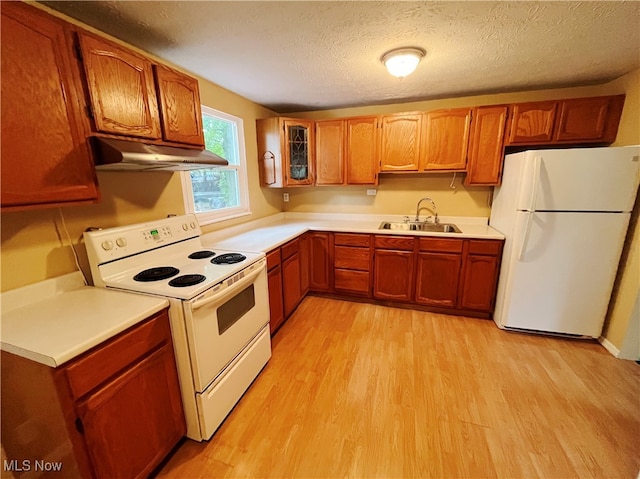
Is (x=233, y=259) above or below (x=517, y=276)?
above

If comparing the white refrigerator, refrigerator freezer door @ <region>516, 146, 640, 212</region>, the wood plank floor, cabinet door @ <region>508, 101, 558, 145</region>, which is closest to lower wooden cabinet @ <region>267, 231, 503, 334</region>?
the white refrigerator

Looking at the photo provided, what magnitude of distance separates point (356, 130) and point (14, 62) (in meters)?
2.57

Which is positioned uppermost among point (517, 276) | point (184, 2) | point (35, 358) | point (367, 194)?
point (184, 2)

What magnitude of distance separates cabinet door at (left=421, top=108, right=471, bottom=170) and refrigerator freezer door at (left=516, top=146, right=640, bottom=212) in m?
0.62

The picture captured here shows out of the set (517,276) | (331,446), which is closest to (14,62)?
(331,446)

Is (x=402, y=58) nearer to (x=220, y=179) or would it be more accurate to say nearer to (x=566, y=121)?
(x=566, y=121)

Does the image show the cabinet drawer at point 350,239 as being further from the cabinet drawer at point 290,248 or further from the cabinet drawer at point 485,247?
the cabinet drawer at point 485,247

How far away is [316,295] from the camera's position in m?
3.23

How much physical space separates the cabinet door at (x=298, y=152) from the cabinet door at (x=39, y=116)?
2.00 m

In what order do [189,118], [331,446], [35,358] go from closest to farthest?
[35,358]
[331,446]
[189,118]

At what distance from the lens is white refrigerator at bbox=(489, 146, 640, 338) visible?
6.53 feet

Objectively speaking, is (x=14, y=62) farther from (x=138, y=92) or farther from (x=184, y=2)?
(x=184, y=2)

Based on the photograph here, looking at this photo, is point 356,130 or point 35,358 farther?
point 356,130

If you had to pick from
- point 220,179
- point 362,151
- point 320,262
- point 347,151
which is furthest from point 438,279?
point 220,179
